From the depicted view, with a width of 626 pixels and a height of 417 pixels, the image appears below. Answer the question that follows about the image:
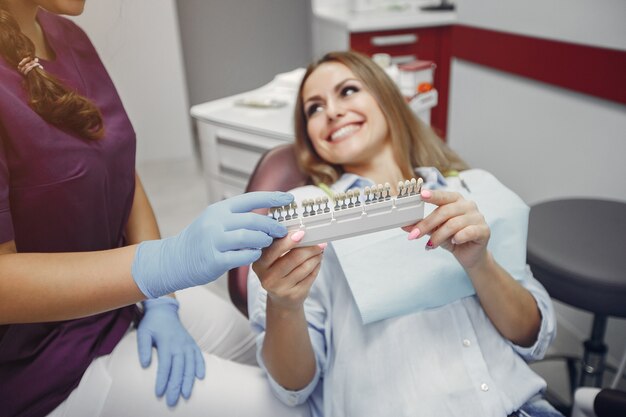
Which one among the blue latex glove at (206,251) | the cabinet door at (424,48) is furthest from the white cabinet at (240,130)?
the cabinet door at (424,48)

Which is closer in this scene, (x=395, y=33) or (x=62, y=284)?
(x=62, y=284)

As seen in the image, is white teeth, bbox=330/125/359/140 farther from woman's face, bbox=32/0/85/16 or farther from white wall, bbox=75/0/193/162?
woman's face, bbox=32/0/85/16

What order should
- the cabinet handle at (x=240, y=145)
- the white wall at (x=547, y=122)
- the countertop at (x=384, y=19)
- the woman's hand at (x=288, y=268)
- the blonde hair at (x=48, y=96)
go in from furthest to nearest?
1. the countertop at (x=384, y=19)
2. the white wall at (x=547, y=122)
3. the cabinet handle at (x=240, y=145)
4. the woman's hand at (x=288, y=268)
5. the blonde hair at (x=48, y=96)

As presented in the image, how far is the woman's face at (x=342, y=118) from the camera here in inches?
45.9

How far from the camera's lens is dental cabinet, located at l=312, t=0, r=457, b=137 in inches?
98.8

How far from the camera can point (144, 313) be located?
100 centimetres

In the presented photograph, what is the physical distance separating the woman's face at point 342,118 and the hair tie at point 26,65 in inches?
25.3

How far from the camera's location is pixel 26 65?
0.65 m

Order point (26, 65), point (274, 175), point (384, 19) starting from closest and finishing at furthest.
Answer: point (26, 65) < point (274, 175) < point (384, 19)

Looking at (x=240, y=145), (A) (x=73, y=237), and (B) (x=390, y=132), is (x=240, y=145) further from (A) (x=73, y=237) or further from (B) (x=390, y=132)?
(A) (x=73, y=237)

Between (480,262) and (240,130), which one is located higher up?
(240,130)

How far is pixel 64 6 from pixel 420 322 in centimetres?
80

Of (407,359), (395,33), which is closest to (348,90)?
(407,359)

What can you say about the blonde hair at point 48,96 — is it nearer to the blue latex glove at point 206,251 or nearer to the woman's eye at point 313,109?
the blue latex glove at point 206,251
